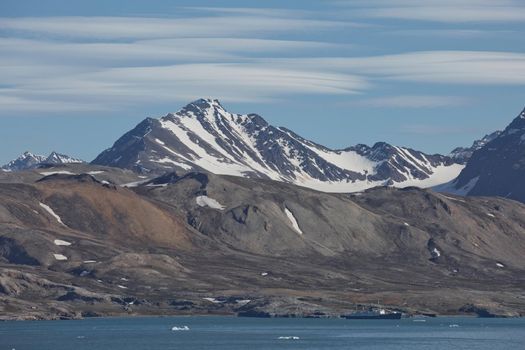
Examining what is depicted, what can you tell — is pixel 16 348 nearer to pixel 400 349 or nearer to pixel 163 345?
pixel 163 345

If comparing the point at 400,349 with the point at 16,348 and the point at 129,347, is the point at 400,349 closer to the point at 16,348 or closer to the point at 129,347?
the point at 129,347

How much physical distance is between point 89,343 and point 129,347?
12.2 m

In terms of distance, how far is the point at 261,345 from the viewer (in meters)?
196

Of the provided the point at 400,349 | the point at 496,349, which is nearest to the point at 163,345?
the point at 400,349

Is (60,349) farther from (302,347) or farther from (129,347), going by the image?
(302,347)

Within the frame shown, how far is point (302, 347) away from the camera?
7549 inches

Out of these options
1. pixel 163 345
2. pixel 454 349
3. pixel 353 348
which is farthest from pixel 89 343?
pixel 454 349

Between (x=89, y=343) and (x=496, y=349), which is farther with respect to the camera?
(x=89, y=343)

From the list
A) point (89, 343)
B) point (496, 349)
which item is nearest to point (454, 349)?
point (496, 349)

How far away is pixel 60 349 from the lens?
614 ft

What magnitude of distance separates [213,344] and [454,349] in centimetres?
3267

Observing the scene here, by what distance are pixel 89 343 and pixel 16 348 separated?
1415 cm

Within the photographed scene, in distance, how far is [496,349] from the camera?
18675 cm

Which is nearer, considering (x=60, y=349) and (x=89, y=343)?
(x=60, y=349)
